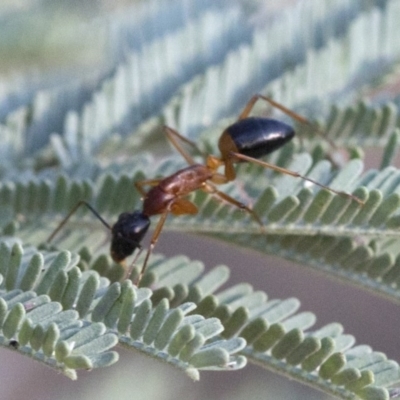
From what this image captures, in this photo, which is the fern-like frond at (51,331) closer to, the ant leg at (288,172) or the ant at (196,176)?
the ant at (196,176)

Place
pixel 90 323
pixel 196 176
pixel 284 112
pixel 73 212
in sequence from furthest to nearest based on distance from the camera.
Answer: pixel 284 112 < pixel 196 176 < pixel 73 212 < pixel 90 323

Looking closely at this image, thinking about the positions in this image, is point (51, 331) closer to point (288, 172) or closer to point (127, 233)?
point (127, 233)

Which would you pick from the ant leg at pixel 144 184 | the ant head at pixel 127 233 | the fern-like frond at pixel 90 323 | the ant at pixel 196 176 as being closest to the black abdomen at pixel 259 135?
the ant at pixel 196 176

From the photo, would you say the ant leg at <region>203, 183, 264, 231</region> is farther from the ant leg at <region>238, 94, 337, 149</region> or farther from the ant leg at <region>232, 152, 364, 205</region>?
the ant leg at <region>238, 94, 337, 149</region>

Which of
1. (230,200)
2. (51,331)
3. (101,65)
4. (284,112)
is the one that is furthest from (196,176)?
(51,331)

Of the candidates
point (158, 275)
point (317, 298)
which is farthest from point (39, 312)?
point (317, 298)

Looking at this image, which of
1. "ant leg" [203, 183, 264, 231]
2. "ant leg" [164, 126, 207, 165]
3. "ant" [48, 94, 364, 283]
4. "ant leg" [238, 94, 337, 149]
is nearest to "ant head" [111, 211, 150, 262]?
"ant" [48, 94, 364, 283]

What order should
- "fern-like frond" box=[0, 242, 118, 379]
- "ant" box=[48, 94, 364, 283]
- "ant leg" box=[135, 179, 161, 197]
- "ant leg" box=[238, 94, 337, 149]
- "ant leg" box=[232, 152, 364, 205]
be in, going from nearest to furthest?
"fern-like frond" box=[0, 242, 118, 379] → "ant leg" box=[232, 152, 364, 205] → "ant" box=[48, 94, 364, 283] → "ant leg" box=[135, 179, 161, 197] → "ant leg" box=[238, 94, 337, 149]
